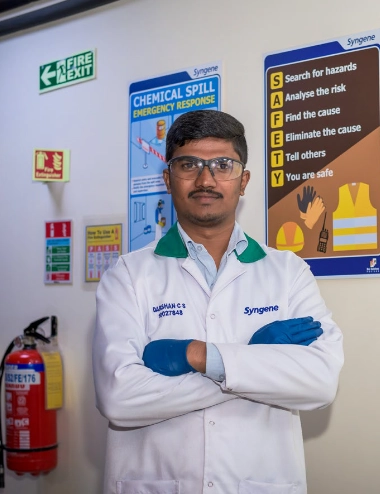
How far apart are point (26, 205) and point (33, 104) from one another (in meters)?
0.46

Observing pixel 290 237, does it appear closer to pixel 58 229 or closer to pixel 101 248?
pixel 101 248

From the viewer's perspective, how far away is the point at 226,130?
1851 millimetres

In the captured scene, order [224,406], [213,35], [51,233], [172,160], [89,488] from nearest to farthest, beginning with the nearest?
[224,406], [172,160], [213,35], [89,488], [51,233]

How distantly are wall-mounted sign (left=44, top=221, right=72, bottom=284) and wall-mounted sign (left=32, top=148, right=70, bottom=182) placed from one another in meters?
0.20

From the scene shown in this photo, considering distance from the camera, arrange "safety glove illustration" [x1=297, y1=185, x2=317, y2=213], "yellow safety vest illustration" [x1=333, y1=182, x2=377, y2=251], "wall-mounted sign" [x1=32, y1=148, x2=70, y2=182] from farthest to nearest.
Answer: "wall-mounted sign" [x1=32, y1=148, x2=70, y2=182], "safety glove illustration" [x1=297, y1=185, x2=317, y2=213], "yellow safety vest illustration" [x1=333, y1=182, x2=377, y2=251]

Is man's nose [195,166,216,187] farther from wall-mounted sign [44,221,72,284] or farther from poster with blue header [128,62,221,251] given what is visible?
wall-mounted sign [44,221,72,284]

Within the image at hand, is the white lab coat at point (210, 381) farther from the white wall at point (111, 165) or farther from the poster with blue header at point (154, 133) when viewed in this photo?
A: the poster with blue header at point (154, 133)

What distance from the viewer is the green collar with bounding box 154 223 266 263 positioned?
1872 mm

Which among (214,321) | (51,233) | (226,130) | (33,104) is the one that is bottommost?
(214,321)

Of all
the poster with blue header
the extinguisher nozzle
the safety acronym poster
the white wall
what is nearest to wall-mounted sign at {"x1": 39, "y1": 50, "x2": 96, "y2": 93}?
the white wall

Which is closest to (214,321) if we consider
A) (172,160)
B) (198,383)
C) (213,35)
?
(198,383)

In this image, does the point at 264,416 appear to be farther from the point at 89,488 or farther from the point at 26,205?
the point at 26,205

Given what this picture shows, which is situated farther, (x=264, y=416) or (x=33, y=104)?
(x=33, y=104)

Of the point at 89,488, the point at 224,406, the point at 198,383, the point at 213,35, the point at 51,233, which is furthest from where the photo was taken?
the point at 51,233
